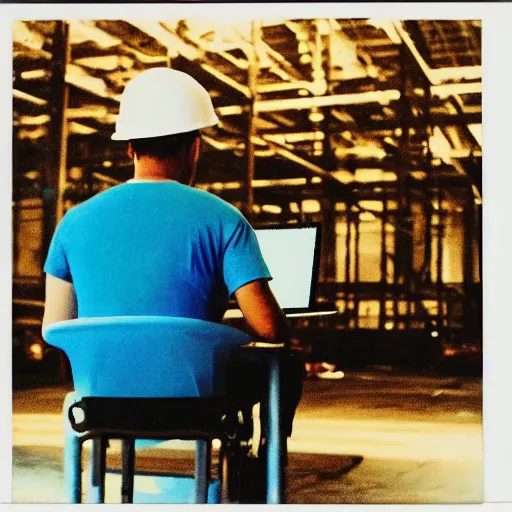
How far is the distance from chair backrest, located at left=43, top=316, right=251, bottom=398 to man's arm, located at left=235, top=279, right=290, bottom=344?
12cm

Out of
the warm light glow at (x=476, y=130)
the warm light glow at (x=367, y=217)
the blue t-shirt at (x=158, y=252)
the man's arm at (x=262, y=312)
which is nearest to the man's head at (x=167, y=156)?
the blue t-shirt at (x=158, y=252)

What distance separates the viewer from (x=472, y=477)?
3.19 meters

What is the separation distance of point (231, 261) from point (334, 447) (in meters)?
1.48

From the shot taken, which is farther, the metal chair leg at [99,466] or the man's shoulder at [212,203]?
the man's shoulder at [212,203]

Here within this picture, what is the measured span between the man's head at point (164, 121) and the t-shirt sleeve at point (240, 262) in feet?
0.99

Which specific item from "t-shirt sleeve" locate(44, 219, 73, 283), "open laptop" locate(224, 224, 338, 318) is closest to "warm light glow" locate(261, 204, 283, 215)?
"open laptop" locate(224, 224, 338, 318)

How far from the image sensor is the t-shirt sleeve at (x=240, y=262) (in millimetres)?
2142

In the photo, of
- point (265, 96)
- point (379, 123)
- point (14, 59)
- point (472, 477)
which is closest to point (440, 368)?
point (472, 477)

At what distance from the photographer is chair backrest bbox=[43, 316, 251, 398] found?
1803mm

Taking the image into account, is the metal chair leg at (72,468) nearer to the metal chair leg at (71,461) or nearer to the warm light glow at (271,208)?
the metal chair leg at (71,461)

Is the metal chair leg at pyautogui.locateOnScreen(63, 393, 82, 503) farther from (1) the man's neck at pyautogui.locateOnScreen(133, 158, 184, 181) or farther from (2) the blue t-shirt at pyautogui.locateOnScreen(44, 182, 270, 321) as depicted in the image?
(1) the man's neck at pyautogui.locateOnScreen(133, 158, 184, 181)

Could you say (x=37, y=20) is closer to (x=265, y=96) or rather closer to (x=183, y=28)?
(x=183, y=28)

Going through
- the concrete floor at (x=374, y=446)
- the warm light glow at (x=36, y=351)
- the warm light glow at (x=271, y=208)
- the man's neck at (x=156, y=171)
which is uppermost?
the man's neck at (x=156, y=171)

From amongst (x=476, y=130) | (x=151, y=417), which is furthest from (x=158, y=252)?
(x=476, y=130)
